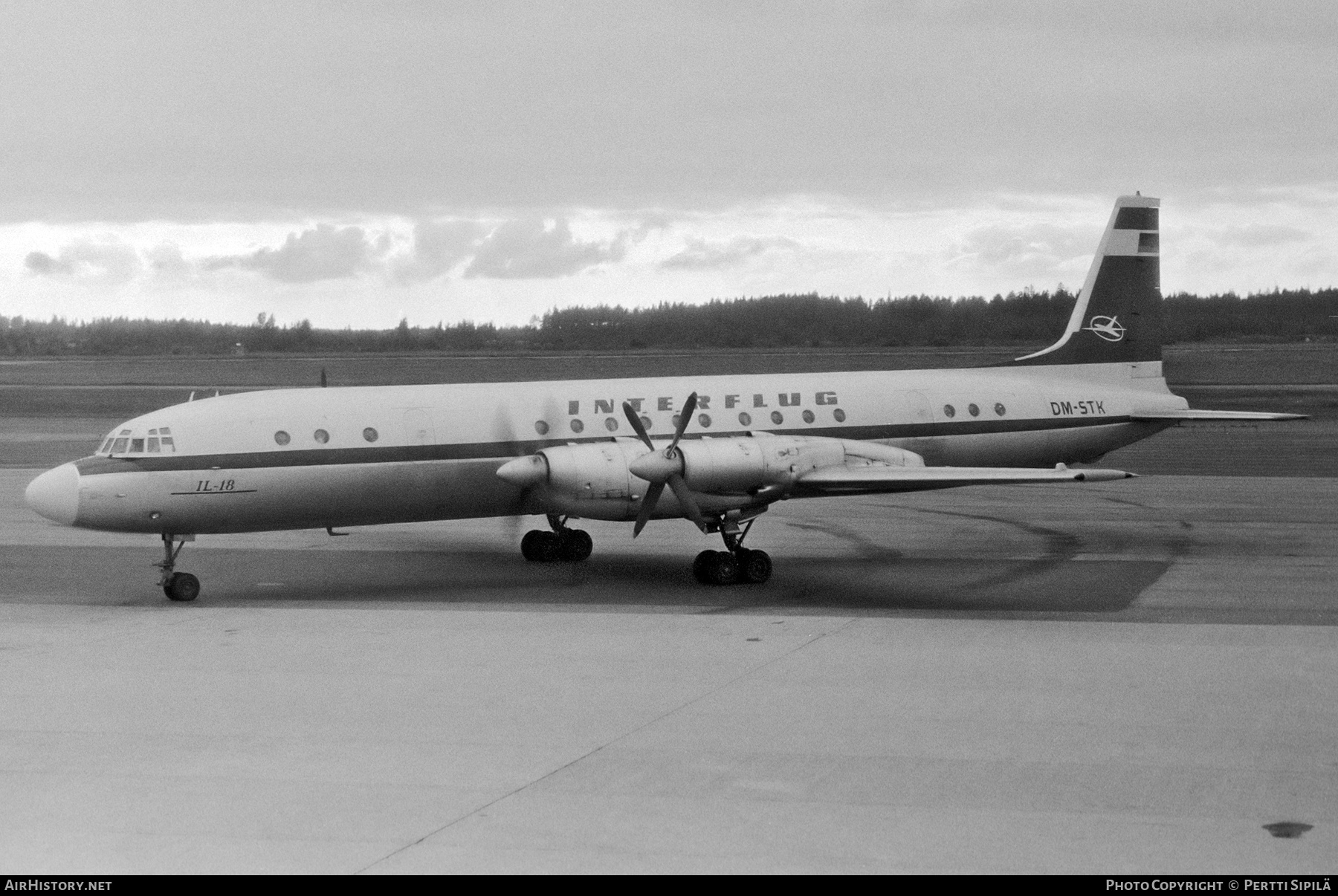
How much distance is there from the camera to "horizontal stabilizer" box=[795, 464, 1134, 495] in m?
23.1

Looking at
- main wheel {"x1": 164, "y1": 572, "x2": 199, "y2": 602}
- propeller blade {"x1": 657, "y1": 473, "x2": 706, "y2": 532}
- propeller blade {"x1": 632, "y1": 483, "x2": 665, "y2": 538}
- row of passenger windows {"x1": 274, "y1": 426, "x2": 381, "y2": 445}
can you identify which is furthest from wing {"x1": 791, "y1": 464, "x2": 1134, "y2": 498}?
main wheel {"x1": 164, "y1": 572, "x2": 199, "y2": 602}

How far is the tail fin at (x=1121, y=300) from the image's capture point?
1246 inches

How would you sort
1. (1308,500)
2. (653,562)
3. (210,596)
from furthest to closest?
1. (1308,500)
2. (653,562)
3. (210,596)

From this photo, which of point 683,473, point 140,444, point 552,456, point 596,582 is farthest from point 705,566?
point 140,444

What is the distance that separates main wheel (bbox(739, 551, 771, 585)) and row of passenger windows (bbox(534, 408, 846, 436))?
2.68 metres

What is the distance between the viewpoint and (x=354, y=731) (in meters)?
14.0

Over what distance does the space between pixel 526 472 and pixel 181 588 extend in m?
5.84

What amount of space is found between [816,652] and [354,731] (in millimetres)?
6408

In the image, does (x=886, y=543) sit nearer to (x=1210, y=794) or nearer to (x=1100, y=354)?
(x=1100, y=354)

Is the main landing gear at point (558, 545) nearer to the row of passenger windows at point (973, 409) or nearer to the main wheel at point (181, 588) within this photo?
the main wheel at point (181, 588)

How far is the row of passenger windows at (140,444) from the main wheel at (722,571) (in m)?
8.91

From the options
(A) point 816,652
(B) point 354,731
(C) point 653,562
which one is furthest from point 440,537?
(B) point 354,731

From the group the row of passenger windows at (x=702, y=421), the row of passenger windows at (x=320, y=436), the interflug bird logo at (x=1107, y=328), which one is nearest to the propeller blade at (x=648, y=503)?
the row of passenger windows at (x=702, y=421)

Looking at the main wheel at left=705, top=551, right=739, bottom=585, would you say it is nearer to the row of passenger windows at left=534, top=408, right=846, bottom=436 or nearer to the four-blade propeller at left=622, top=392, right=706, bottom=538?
the four-blade propeller at left=622, top=392, right=706, bottom=538
